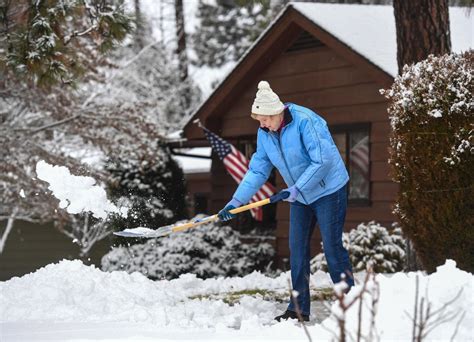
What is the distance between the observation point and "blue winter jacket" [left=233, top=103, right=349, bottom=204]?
5.97 m

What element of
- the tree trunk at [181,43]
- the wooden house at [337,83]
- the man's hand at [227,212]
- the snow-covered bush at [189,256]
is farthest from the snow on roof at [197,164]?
the man's hand at [227,212]

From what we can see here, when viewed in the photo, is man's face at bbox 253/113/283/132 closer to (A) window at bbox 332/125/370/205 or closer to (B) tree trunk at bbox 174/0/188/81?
(A) window at bbox 332/125/370/205

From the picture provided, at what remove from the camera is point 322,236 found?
616cm

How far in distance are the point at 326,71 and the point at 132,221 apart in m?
5.95

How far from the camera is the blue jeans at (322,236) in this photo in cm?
612

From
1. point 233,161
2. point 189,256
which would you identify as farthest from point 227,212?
point 233,161

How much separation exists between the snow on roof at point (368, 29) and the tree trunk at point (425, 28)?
333 cm

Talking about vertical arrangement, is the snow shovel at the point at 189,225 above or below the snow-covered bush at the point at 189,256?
above

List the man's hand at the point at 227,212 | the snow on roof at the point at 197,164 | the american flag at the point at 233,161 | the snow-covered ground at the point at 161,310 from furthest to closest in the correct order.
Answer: the snow on roof at the point at 197,164
the american flag at the point at 233,161
the man's hand at the point at 227,212
the snow-covered ground at the point at 161,310

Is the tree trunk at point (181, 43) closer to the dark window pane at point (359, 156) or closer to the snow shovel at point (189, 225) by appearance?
the dark window pane at point (359, 156)

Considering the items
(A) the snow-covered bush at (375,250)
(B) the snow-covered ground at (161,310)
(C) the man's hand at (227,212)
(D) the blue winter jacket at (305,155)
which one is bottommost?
(A) the snow-covered bush at (375,250)

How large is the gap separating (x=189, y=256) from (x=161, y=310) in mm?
7284

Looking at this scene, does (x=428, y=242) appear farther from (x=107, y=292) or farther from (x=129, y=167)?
(x=129, y=167)

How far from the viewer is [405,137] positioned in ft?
22.6
